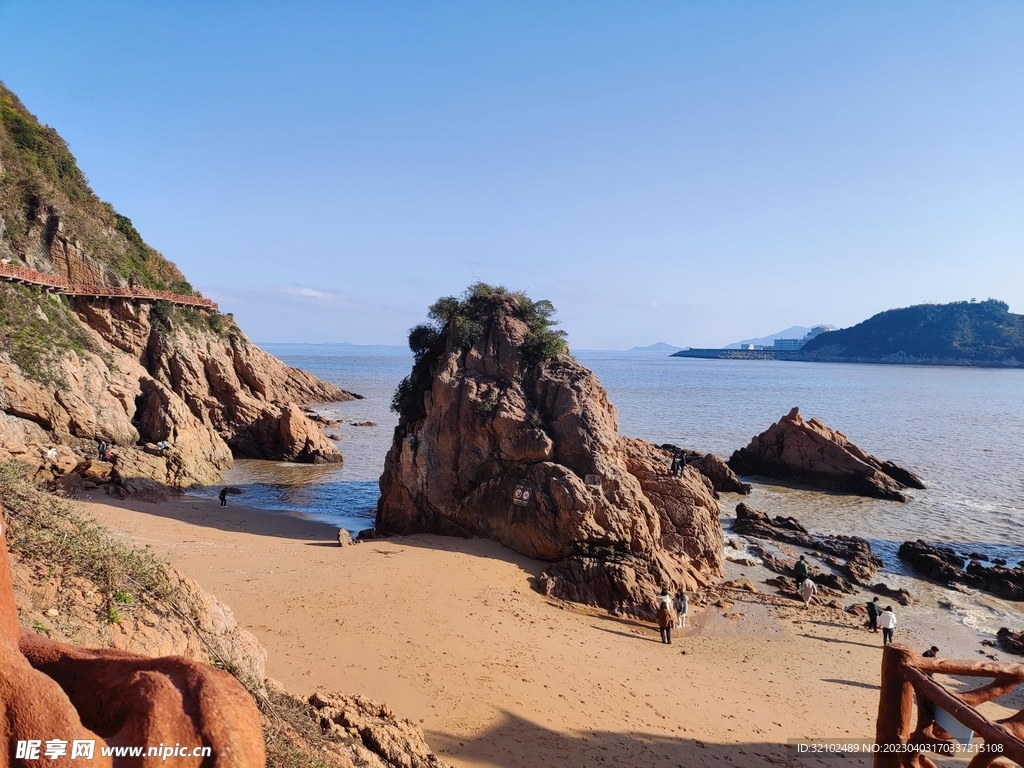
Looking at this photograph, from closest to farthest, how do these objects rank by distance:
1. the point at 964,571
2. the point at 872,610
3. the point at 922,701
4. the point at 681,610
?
the point at 922,701 < the point at 681,610 < the point at 872,610 < the point at 964,571

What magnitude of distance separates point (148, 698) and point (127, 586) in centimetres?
350

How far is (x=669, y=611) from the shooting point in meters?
13.6

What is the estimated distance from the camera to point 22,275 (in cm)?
2670

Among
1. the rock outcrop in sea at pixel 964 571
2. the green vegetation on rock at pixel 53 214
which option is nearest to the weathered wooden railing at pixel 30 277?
the green vegetation on rock at pixel 53 214

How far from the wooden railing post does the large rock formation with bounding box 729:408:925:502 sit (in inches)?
1205

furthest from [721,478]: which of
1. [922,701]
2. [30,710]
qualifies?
[30,710]

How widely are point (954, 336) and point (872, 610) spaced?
8127 inches

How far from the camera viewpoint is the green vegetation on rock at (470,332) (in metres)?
20.0

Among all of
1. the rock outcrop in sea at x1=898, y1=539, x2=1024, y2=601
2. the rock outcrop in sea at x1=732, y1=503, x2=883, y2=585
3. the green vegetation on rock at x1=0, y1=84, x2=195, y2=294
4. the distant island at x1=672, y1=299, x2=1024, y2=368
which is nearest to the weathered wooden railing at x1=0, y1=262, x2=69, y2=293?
the green vegetation on rock at x1=0, y1=84, x2=195, y2=294

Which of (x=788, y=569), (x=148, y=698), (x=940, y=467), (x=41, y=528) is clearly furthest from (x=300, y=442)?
(x=940, y=467)

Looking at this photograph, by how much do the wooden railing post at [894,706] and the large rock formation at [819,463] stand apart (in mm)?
30619

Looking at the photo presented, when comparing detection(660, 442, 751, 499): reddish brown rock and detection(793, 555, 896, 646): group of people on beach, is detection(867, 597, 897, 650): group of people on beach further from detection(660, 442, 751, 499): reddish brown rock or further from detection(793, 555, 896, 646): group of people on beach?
detection(660, 442, 751, 499): reddish brown rock

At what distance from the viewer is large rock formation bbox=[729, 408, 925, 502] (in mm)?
32062

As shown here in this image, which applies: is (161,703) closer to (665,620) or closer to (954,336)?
(665,620)
